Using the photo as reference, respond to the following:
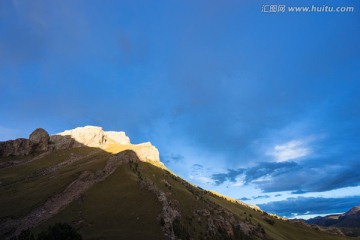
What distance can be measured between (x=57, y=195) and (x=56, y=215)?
11719 millimetres

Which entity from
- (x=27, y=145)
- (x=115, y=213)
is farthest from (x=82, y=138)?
(x=115, y=213)

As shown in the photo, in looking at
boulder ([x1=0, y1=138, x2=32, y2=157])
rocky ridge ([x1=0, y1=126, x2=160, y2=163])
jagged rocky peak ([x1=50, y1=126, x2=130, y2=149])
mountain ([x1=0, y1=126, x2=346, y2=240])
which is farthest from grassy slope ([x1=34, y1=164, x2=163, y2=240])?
jagged rocky peak ([x1=50, y1=126, x2=130, y2=149])

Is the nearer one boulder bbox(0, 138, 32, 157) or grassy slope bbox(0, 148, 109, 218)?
grassy slope bbox(0, 148, 109, 218)

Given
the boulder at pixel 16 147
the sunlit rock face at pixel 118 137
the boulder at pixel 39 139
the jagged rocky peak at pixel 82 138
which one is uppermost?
the sunlit rock face at pixel 118 137

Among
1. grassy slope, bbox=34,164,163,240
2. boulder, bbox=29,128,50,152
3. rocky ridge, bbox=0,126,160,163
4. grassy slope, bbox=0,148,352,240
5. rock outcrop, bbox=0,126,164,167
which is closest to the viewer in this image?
grassy slope, bbox=34,164,163,240

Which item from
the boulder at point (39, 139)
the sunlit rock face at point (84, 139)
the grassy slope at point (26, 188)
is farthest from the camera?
the sunlit rock face at point (84, 139)

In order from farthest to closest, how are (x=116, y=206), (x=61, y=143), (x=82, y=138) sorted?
(x=82, y=138)
(x=61, y=143)
(x=116, y=206)

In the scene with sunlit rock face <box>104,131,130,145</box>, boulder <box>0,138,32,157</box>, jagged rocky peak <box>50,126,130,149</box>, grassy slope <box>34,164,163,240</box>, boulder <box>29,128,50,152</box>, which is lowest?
grassy slope <box>34,164,163,240</box>

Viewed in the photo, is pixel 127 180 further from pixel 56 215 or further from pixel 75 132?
pixel 75 132

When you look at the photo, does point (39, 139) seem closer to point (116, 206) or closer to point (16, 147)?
point (16, 147)

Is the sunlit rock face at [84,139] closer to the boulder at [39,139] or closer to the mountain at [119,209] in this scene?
the boulder at [39,139]

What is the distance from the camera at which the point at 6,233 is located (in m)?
46.2

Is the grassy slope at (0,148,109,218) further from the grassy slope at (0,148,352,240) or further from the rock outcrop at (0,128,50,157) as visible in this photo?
the rock outcrop at (0,128,50,157)

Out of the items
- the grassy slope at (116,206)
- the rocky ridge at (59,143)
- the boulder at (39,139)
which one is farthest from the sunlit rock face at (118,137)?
the grassy slope at (116,206)
